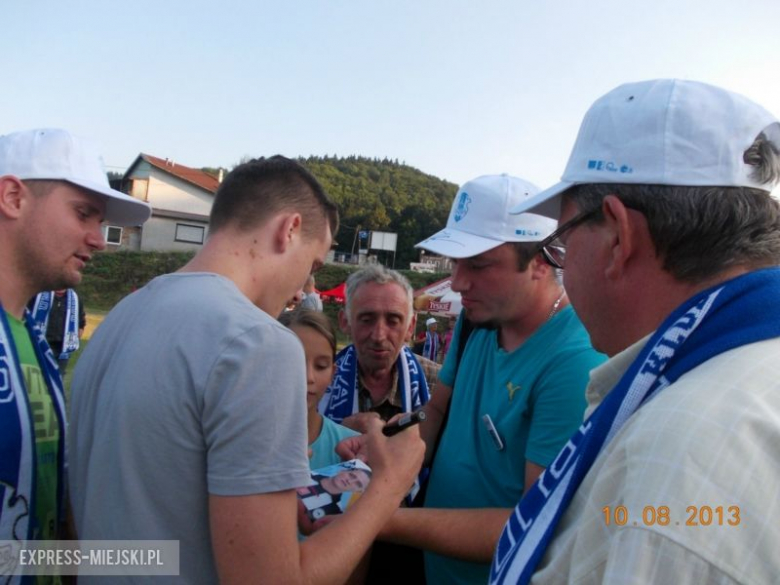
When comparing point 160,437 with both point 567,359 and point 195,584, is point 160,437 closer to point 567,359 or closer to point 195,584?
point 195,584

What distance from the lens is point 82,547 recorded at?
1.45 m

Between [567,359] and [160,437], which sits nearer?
[160,437]

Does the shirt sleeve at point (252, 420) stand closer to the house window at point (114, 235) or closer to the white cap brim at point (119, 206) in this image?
the white cap brim at point (119, 206)

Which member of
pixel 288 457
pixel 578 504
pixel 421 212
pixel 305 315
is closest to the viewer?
pixel 578 504

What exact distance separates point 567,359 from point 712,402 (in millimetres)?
1198

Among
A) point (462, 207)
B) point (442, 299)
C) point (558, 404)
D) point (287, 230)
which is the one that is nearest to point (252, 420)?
point (287, 230)

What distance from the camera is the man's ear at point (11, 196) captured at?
6.75 feet

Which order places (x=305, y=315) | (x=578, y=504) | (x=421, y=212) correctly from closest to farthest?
(x=578, y=504)
(x=305, y=315)
(x=421, y=212)

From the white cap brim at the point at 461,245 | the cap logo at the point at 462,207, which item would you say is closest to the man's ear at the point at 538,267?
the white cap brim at the point at 461,245

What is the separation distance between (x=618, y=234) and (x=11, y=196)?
215 centimetres

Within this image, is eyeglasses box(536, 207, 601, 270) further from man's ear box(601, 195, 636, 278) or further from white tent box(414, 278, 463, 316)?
white tent box(414, 278, 463, 316)

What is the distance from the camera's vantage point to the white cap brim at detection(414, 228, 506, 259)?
7.87ft

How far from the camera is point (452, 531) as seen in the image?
1885 millimetres

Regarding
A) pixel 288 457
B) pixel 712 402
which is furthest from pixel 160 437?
pixel 712 402
